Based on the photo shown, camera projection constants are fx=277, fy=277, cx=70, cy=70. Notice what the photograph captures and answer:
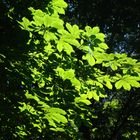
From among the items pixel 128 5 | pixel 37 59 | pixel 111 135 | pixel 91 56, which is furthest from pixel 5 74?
pixel 111 135

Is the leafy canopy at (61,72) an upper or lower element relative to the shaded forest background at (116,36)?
lower

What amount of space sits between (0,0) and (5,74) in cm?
113

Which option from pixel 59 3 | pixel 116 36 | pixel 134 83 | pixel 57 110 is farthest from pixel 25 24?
pixel 116 36

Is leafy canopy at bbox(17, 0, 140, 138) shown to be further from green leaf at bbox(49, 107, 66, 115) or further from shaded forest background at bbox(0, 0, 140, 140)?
shaded forest background at bbox(0, 0, 140, 140)

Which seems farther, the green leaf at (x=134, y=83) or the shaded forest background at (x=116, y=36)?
the shaded forest background at (x=116, y=36)

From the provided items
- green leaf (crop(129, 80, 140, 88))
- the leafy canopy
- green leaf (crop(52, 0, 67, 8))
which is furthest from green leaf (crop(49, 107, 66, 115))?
green leaf (crop(52, 0, 67, 8))

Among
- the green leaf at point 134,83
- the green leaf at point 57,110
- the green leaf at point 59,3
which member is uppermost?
the green leaf at point 59,3

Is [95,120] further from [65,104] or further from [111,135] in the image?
[65,104]

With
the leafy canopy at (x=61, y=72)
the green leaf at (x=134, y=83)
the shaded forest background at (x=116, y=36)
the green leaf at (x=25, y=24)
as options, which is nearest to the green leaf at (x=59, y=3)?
the leafy canopy at (x=61, y=72)

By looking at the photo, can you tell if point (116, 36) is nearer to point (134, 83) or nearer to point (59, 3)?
point (59, 3)

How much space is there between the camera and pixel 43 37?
3.70m

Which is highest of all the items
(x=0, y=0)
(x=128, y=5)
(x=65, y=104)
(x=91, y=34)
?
(x=128, y=5)

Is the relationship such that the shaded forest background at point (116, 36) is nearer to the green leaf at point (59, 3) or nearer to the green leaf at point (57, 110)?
the green leaf at point (59, 3)

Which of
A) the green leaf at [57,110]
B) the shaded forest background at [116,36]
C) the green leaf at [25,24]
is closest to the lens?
the green leaf at [57,110]
